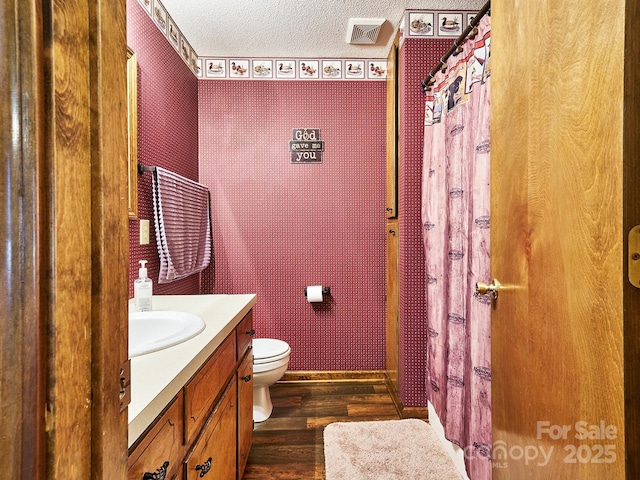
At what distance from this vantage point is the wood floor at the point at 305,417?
5.74 ft

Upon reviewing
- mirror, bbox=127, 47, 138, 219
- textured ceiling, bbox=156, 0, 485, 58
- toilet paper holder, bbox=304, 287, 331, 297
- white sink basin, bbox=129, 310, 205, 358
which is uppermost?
textured ceiling, bbox=156, 0, 485, 58

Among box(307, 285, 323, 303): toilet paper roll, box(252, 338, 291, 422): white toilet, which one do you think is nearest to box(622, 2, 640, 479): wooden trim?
box(252, 338, 291, 422): white toilet

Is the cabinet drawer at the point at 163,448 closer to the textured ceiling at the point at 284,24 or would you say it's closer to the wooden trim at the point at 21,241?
the wooden trim at the point at 21,241

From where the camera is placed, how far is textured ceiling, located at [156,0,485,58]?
6.73 ft

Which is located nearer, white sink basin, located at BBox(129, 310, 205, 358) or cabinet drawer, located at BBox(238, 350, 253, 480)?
white sink basin, located at BBox(129, 310, 205, 358)

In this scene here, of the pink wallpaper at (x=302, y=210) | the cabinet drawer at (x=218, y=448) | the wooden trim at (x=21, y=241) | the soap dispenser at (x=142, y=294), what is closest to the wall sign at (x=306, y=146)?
the pink wallpaper at (x=302, y=210)

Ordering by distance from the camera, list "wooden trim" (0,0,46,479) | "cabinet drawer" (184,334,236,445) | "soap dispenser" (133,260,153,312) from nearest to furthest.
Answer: "wooden trim" (0,0,46,479)
"cabinet drawer" (184,334,236,445)
"soap dispenser" (133,260,153,312)

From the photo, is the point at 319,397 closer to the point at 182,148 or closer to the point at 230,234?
the point at 230,234

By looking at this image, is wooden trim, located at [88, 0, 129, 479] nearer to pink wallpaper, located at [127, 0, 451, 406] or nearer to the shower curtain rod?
the shower curtain rod

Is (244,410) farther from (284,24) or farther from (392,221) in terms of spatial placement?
(284,24)

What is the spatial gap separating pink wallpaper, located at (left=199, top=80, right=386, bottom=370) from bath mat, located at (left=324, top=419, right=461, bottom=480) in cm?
69

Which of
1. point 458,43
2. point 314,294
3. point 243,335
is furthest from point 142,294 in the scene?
point 458,43

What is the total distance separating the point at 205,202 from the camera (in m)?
2.55

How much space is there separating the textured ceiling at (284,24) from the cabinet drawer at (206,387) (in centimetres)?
190
